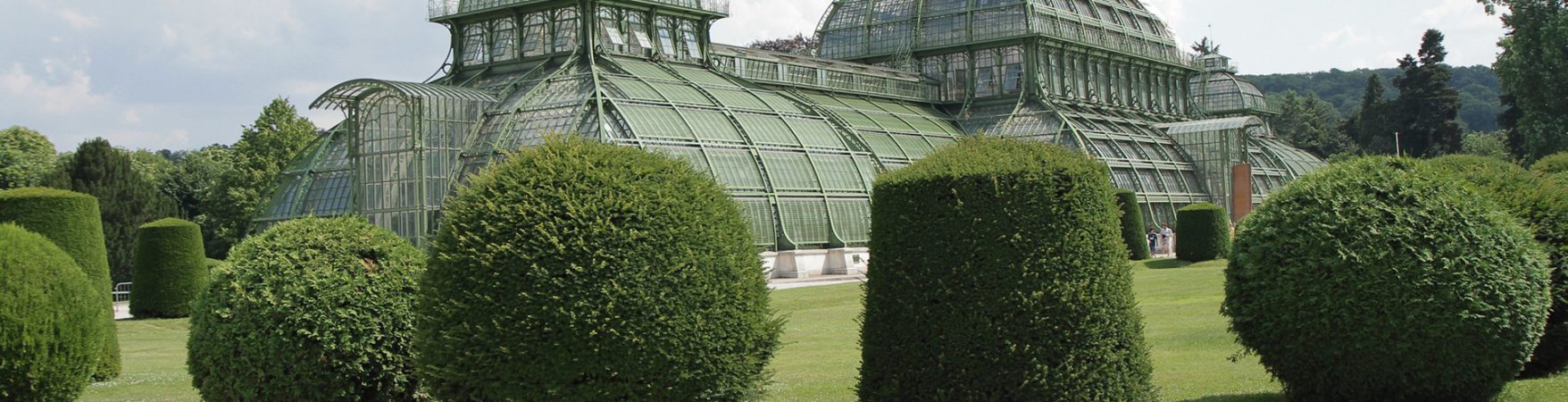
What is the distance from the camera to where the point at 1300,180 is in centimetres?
1555

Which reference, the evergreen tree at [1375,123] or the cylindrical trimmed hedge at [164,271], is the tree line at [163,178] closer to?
the cylindrical trimmed hedge at [164,271]

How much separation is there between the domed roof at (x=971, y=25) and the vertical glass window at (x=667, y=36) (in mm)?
16785

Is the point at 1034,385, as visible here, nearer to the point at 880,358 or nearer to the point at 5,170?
the point at 880,358

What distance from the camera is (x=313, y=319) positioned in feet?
45.0

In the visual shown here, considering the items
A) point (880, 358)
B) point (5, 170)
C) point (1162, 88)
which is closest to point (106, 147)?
point (5, 170)

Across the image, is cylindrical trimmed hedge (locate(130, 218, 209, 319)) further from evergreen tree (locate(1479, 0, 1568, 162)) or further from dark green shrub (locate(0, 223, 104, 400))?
evergreen tree (locate(1479, 0, 1568, 162))

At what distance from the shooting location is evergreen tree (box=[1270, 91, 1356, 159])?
12219cm

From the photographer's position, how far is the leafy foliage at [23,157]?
234 feet

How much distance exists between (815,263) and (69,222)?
82.5 ft

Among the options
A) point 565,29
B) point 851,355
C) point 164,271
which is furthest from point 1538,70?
point 164,271

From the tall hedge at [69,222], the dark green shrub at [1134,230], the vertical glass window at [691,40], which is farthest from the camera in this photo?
the vertical glass window at [691,40]

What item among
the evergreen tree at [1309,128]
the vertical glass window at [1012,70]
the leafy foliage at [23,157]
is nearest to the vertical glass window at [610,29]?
the vertical glass window at [1012,70]

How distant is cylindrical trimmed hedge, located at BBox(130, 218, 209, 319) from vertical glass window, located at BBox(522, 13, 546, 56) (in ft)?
59.7

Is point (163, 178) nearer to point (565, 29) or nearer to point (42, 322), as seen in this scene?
point (565, 29)
